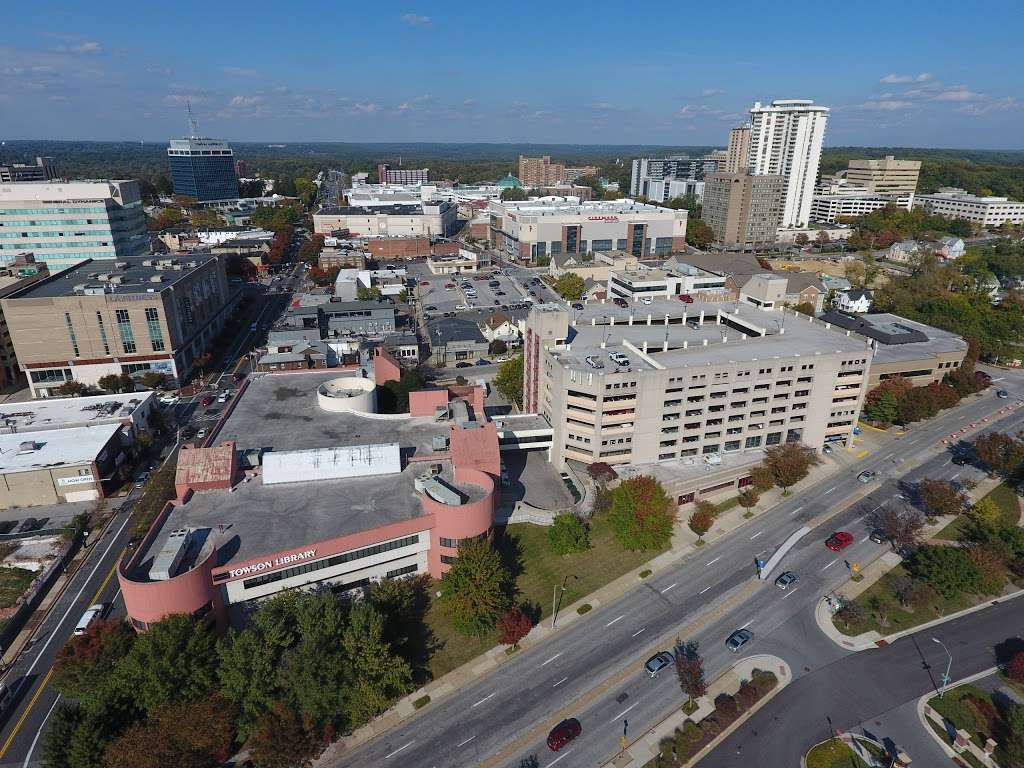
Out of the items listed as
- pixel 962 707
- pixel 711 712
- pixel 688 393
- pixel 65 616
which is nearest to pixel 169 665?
pixel 65 616

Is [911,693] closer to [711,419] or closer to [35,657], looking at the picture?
[711,419]

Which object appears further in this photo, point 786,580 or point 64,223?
point 64,223

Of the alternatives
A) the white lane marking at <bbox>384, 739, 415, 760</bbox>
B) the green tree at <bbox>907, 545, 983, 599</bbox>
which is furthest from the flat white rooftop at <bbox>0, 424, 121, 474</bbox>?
the green tree at <bbox>907, 545, 983, 599</bbox>

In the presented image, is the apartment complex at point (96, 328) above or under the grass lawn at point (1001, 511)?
above

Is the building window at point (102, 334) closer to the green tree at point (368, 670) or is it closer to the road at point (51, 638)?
the road at point (51, 638)

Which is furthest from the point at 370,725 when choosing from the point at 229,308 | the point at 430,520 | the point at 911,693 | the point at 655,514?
the point at 229,308

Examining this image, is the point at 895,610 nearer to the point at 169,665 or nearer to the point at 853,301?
the point at 169,665

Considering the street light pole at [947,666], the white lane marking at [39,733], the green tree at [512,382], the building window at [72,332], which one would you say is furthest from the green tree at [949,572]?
the building window at [72,332]
